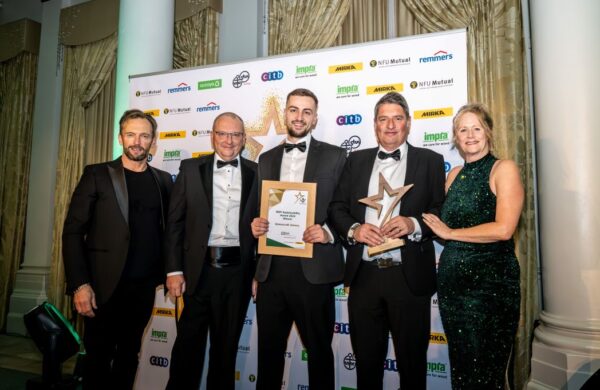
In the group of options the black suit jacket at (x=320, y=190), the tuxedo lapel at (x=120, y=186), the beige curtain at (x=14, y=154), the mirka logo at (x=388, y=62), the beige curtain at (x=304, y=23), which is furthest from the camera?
the beige curtain at (x=14, y=154)

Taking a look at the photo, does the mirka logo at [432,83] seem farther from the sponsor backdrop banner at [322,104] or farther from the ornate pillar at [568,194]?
the ornate pillar at [568,194]

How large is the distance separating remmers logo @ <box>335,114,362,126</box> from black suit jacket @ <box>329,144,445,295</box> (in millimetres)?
733

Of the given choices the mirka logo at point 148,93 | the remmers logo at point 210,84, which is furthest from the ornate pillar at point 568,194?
the mirka logo at point 148,93

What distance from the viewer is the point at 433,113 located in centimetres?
319

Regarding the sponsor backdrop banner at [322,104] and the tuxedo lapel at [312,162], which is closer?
the tuxedo lapel at [312,162]

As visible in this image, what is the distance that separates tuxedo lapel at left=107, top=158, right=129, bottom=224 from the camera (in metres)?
2.93

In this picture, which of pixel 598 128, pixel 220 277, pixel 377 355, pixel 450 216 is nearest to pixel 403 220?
pixel 450 216

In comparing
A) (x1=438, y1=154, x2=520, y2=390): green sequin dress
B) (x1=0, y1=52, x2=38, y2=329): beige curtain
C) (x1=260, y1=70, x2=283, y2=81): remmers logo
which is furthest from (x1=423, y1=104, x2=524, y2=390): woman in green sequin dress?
(x1=0, y1=52, x2=38, y2=329): beige curtain

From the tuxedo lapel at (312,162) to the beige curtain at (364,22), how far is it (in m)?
2.24

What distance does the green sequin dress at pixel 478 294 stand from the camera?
2.17m

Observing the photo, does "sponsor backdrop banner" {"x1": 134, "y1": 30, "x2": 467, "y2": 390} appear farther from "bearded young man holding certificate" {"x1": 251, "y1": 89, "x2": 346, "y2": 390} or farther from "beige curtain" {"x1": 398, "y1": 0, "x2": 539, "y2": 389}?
"beige curtain" {"x1": 398, "y1": 0, "x2": 539, "y2": 389}

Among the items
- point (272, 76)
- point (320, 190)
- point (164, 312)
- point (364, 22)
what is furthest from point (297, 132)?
point (364, 22)

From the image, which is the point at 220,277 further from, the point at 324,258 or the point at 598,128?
the point at 598,128

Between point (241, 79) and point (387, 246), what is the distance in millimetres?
2203
